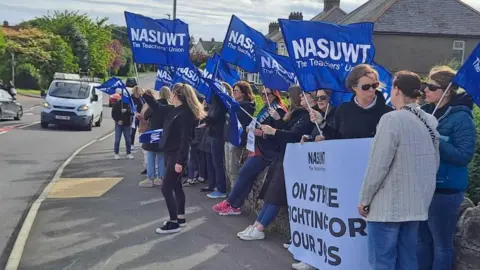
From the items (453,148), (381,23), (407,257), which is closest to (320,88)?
(453,148)

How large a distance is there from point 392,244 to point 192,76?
23.2ft

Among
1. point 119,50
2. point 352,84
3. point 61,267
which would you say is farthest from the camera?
point 119,50

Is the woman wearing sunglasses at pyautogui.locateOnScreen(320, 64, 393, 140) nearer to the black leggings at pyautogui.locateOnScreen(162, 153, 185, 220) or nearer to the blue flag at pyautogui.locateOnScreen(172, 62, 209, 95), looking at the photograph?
the black leggings at pyautogui.locateOnScreen(162, 153, 185, 220)

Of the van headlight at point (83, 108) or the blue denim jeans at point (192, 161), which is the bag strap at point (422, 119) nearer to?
the blue denim jeans at point (192, 161)

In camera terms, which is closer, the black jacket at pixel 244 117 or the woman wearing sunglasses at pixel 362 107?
the woman wearing sunglasses at pixel 362 107

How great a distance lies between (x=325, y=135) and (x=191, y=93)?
2.17 metres

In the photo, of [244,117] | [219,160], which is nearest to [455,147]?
[244,117]

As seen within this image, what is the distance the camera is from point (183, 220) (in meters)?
7.58

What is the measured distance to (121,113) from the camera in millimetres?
13812

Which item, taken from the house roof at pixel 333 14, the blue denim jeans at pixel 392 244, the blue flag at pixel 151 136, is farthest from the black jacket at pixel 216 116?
the house roof at pixel 333 14

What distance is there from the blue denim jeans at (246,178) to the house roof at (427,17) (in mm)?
31761

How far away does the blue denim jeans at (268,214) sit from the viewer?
6750 mm

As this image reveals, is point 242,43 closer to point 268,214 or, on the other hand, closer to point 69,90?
point 268,214

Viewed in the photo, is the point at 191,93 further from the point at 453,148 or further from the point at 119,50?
the point at 119,50
